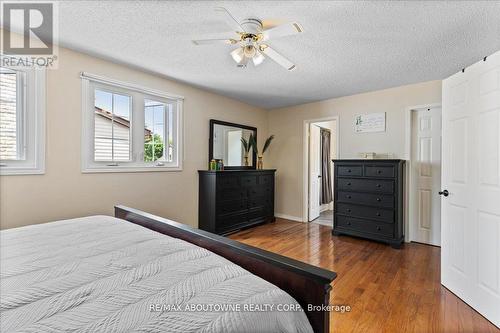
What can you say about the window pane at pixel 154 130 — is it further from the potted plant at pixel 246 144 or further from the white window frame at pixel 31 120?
the potted plant at pixel 246 144

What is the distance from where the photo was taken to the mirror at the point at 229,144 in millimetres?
3982

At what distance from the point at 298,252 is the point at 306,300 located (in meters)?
2.19

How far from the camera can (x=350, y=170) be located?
363 cm

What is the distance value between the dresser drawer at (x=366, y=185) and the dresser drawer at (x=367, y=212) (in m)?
0.26

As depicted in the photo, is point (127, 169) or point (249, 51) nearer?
point (249, 51)

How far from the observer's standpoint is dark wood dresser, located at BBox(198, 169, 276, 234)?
3.56 metres

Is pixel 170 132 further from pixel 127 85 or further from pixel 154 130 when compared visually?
pixel 127 85

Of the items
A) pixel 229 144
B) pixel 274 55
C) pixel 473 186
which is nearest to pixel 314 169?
pixel 229 144

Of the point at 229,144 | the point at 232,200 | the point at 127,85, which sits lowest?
the point at 232,200

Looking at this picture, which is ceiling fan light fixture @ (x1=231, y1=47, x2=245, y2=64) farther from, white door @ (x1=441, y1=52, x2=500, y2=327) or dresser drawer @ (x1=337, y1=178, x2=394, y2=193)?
dresser drawer @ (x1=337, y1=178, x2=394, y2=193)

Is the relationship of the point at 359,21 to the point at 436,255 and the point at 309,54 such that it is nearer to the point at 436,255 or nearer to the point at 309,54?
the point at 309,54

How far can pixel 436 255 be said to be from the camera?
2982mm

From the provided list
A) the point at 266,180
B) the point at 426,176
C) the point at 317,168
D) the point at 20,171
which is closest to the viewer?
the point at 20,171
